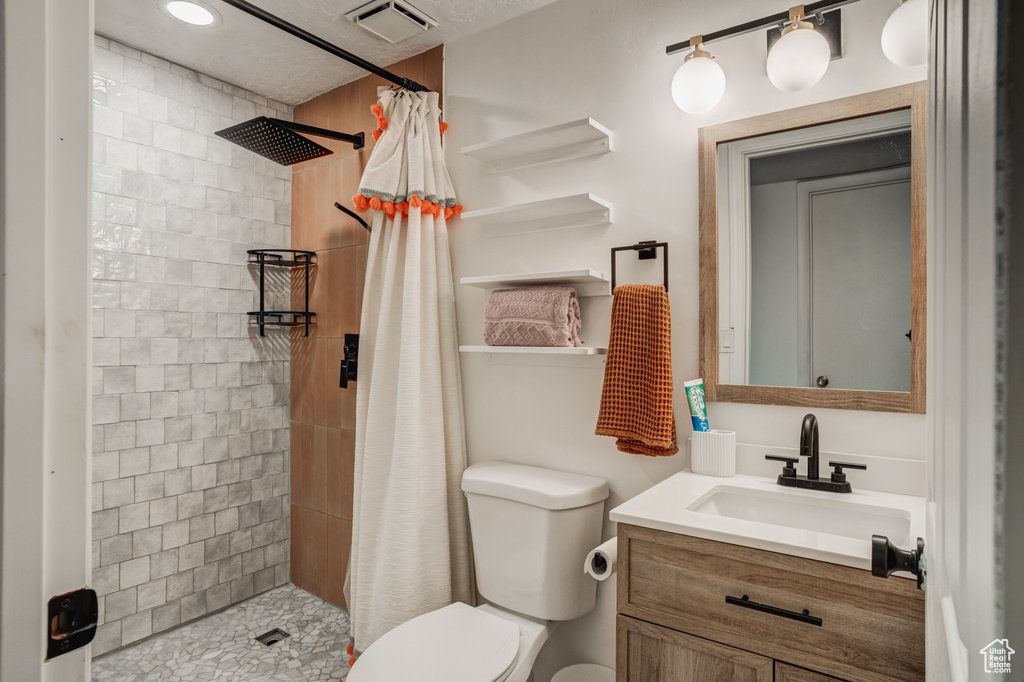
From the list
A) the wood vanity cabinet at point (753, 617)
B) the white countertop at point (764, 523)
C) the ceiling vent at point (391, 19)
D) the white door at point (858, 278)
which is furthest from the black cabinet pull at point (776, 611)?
the ceiling vent at point (391, 19)

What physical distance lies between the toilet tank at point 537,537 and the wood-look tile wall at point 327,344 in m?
0.92

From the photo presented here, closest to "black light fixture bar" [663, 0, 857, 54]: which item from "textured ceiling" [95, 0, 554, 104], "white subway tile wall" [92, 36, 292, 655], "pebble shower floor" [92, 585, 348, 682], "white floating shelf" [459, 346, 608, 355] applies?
"textured ceiling" [95, 0, 554, 104]

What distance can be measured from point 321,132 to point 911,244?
1917mm

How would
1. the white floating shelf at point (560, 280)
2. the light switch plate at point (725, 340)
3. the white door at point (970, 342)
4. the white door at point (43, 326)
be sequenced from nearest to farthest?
the white door at point (970, 342)
the white door at point (43, 326)
the light switch plate at point (725, 340)
the white floating shelf at point (560, 280)

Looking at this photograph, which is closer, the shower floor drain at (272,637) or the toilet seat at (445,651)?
the toilet seat at (445,651)

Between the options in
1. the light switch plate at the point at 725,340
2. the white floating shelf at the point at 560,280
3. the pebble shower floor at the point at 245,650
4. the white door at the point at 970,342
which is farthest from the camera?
the pebble shower floor at the point at 245,650

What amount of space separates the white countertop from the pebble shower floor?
1.43 meters

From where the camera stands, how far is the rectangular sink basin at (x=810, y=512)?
1270mm

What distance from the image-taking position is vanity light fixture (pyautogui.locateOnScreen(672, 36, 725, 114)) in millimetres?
1521

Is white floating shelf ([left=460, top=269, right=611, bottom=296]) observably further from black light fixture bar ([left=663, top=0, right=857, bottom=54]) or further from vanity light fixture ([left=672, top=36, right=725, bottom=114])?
black light fixture bar ([left=663, top=0, right=857, bottom=54])

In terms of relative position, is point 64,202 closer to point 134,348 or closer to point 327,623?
point 134,348

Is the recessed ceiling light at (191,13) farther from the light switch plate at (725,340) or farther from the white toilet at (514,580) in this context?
the light switch plate at (725,340)

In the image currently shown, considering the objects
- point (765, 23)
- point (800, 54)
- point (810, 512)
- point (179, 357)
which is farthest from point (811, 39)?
point (179, 357)

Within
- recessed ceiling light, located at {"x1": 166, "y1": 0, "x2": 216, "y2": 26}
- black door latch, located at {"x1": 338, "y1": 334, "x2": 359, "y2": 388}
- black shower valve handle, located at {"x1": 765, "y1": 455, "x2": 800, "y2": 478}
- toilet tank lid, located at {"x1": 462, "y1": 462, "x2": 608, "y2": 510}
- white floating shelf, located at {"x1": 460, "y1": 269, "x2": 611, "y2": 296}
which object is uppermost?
recessed ceiling light, located at {"x1": 166, "y1": 0, "x2": 216, "y2": 26}
